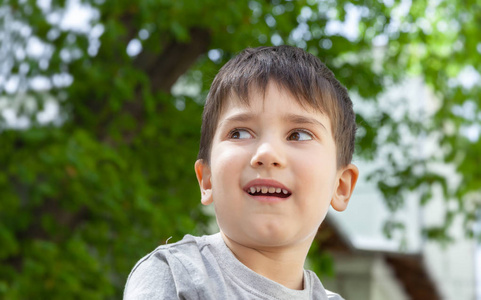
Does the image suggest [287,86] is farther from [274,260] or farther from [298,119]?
[274,260]

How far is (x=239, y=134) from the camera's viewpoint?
1386 mm

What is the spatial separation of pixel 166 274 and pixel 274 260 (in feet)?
0.73

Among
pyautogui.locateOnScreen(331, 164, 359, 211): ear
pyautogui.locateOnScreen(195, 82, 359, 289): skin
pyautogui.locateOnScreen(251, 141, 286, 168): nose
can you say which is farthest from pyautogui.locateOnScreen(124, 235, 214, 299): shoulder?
pyautogui.locateOnScreen(331, 164, 359, 211): ear

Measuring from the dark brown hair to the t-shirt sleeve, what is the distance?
283mm

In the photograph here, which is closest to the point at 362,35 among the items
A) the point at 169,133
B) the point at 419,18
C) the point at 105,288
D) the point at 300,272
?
the point at 419,18

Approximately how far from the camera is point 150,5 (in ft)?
15.1

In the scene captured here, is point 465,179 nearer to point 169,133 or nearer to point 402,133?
point 402,133

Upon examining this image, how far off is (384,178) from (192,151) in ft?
5.82

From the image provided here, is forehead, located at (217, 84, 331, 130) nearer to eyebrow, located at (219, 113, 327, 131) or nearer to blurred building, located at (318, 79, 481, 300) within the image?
eyebrow, located at (219, 113, 327, 131)

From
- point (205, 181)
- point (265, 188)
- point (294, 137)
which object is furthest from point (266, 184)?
point (205, 181)

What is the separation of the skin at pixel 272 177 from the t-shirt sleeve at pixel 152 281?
154mm

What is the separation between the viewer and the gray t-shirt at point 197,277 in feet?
4.16


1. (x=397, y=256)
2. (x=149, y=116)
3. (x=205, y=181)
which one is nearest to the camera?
(x=205, y=181)

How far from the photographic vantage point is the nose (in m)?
1.30
